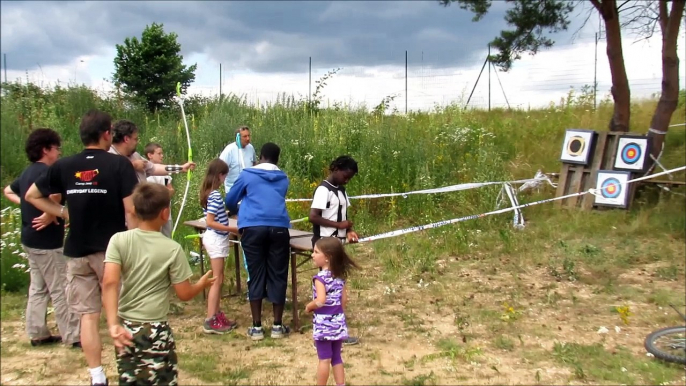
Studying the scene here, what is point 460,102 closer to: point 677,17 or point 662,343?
point 677,17

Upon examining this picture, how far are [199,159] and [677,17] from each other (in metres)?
8.43

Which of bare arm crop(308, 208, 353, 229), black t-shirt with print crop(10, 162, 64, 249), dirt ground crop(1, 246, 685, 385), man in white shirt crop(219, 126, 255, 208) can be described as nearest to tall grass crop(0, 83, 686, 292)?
man in white shirt crop(219, 126, 255, 208)

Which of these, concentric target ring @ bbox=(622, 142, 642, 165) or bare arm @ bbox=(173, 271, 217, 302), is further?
concentric target ring @ bbox=(622, 142, 642, 165)

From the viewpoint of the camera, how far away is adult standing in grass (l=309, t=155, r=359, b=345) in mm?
4812

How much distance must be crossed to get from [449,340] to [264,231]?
1.76 meters

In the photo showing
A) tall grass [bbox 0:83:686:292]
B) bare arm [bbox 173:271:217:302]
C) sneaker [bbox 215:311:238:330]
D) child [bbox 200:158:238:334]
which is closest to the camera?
bare arm [bbox 173:271:217:302]

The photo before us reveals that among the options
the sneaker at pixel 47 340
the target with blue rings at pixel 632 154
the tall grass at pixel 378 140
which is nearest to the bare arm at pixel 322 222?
the sneaker at pixel 47 340

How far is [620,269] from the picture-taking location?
279 inches

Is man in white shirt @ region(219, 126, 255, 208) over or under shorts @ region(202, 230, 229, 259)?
over

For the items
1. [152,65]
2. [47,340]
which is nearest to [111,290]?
[47,340]

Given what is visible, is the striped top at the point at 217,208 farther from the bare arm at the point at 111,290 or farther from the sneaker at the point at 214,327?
the bare arm at the point at 111,290

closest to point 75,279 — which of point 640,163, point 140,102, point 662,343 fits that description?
point 662,343

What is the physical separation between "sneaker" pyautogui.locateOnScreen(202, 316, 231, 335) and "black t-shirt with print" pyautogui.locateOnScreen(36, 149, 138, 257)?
1.67 meters

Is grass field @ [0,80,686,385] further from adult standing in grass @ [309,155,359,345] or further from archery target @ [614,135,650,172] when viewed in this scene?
adult standing in grass @ [309,155,359,345]
